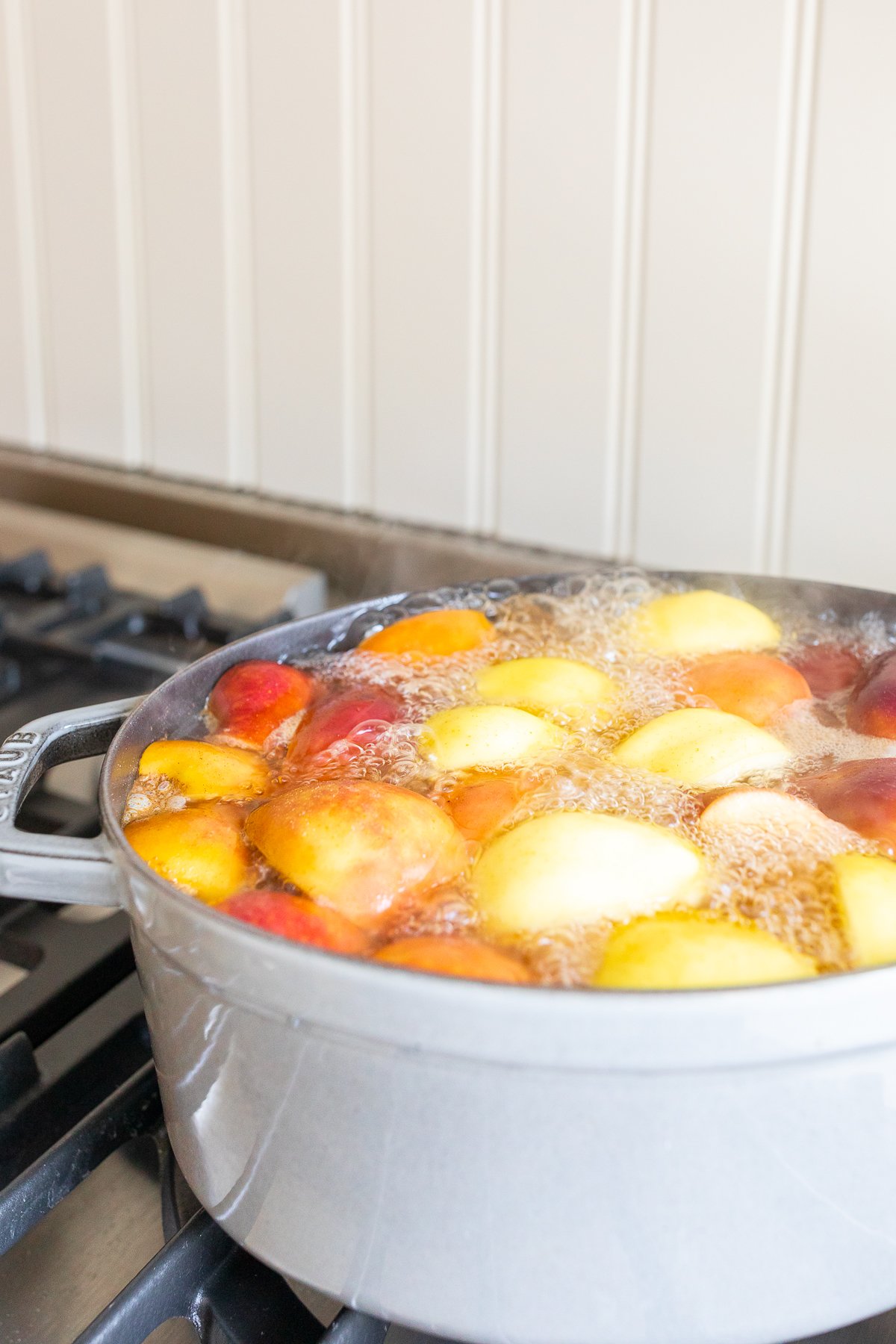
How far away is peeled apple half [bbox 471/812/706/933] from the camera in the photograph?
0.33 metres

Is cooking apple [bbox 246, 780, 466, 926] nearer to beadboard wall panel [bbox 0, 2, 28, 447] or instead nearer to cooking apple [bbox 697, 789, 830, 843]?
cooking apple [bbox 697, 789, 830, 843]

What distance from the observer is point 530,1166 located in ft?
0.93

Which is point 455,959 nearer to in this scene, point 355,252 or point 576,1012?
point 576,1012

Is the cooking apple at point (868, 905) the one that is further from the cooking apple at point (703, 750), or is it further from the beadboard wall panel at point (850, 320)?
the beadboard wall panel at point (850, 320)

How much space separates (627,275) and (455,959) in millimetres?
585

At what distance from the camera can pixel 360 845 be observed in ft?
1.15

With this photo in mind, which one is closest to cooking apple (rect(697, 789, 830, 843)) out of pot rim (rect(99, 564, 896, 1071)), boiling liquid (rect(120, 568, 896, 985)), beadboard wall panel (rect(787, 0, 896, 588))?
boiling liquid (rect(120, 568, 896, 985))

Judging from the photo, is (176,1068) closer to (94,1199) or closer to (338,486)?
(94,1199)

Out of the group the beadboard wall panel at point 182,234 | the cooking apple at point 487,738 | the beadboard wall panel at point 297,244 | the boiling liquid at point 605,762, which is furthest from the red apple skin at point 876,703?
the beadboard wall panel at point 182,234

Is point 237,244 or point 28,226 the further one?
point 28,226

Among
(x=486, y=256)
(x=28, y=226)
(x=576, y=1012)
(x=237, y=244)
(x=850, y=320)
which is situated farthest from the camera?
(x=28, y=226)

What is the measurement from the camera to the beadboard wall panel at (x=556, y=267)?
2.48ft

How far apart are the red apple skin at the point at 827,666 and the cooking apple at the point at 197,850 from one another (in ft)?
0.80

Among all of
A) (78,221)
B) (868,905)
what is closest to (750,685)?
(868,905)
